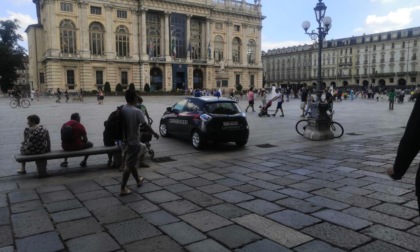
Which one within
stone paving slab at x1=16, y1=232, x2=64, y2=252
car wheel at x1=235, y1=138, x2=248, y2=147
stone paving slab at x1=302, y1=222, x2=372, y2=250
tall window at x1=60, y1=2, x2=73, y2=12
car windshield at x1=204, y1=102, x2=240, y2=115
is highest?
tall window at x1=60, y1=2, x2=73, y2=12

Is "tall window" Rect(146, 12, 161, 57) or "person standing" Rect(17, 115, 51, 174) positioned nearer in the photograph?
"person standing" Rect(17, 115, 51, 174)

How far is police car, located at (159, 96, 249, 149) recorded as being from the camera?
31.6ft

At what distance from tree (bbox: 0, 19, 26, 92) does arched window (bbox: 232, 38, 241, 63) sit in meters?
41.5

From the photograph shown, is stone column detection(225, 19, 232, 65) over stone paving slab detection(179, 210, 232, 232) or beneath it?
over

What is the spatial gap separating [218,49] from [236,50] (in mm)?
4890

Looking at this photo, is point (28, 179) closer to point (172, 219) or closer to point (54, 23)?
point (172, 219)

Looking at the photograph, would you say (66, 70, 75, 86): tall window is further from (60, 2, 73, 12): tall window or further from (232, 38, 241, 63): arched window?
(232, 38, 241, 63): arched window

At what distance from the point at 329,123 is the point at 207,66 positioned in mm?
54731

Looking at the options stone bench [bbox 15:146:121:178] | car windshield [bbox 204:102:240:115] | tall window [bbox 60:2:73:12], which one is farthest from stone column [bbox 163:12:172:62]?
stone bench [bbox 15:146:121:178]

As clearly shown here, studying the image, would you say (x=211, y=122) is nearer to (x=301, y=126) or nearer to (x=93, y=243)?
(x=301, y=126)

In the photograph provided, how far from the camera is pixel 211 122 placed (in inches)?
378

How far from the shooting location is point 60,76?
170 ft

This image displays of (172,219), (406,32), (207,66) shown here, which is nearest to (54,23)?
(207,66)

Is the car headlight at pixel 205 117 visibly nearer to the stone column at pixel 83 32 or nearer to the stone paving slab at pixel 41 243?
the stone paving slab at pixel 41 243
